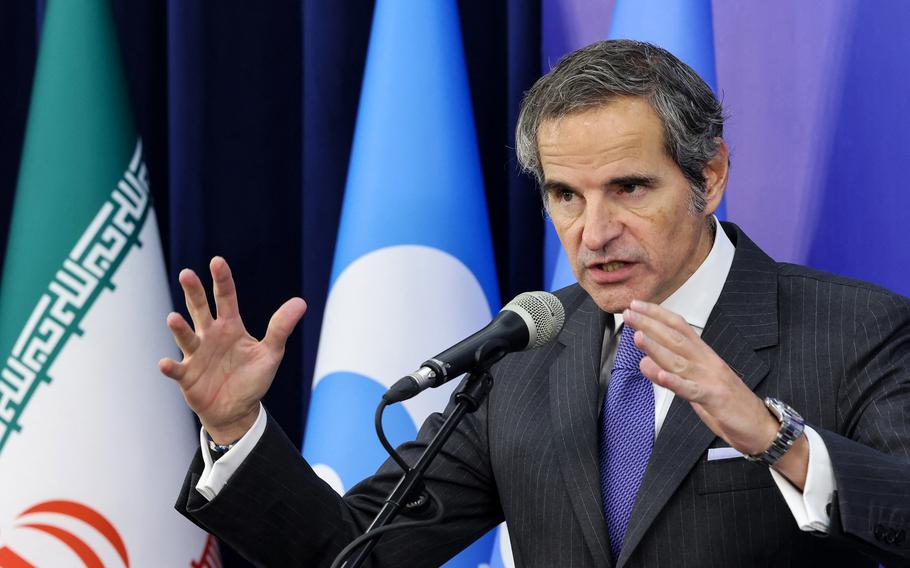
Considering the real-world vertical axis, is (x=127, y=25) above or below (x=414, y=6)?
below

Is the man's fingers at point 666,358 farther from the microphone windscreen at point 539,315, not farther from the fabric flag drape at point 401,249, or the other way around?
the fabric flag drape at point 401,249

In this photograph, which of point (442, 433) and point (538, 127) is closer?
point (442, 433)

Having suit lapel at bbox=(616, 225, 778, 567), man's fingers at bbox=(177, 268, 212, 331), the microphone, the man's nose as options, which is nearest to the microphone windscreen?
the microphone

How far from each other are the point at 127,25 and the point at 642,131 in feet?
6.84

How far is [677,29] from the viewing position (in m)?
2.45

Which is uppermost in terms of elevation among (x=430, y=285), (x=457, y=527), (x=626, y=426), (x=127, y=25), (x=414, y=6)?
(x=414, y=6)

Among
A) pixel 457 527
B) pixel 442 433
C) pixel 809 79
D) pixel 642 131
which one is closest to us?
pixel 442 433

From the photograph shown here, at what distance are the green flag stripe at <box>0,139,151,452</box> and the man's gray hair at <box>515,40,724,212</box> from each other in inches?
55.9

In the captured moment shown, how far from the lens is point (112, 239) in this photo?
2783 millimetres

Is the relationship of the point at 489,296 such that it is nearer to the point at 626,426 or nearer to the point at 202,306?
the point at 626,426

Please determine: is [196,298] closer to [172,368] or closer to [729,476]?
[172,368]

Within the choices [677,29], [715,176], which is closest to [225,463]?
[715,176]

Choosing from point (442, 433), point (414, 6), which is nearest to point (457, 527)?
point (442, 433)

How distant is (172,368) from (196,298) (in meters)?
0.09
